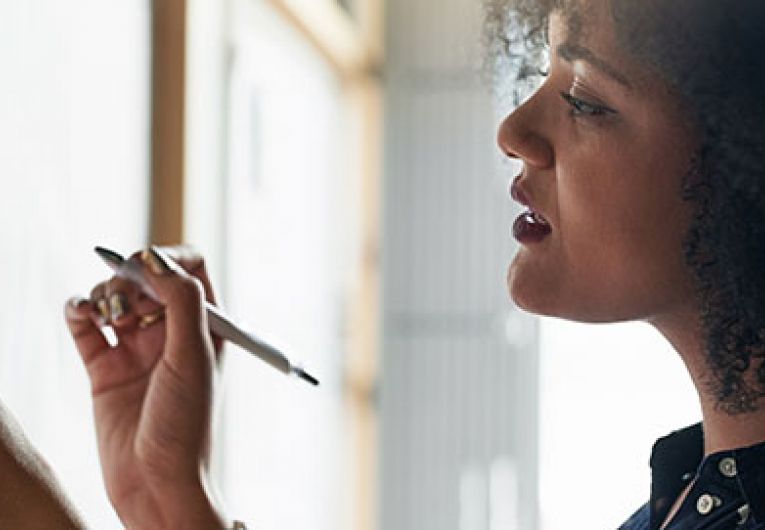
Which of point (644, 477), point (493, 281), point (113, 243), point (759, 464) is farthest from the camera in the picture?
point (493, 281)

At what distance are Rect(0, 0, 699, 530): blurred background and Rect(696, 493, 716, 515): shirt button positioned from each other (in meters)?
0.93

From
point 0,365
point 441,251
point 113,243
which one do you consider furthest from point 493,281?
point 0,365

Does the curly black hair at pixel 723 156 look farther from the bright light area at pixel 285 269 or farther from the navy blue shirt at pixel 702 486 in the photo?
the bright light area at pixel 285 269

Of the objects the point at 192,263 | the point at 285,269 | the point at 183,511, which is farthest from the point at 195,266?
the point at 285,269

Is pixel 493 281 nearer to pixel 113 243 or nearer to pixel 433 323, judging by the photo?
pixel 433 323

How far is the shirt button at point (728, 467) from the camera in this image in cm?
83

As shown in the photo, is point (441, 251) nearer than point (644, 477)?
No

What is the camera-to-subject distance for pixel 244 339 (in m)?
0.99

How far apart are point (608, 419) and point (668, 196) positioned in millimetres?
1992

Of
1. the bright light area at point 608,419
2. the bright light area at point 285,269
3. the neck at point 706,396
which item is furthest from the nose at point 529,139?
the bright light area at point 608,419

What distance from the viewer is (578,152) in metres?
0.84

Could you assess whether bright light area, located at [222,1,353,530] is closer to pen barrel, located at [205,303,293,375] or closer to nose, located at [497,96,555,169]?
pen barrel, located at [205,303,293,375]

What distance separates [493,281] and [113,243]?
1470 millimetres

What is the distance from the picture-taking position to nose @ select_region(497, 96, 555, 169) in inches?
33.7
